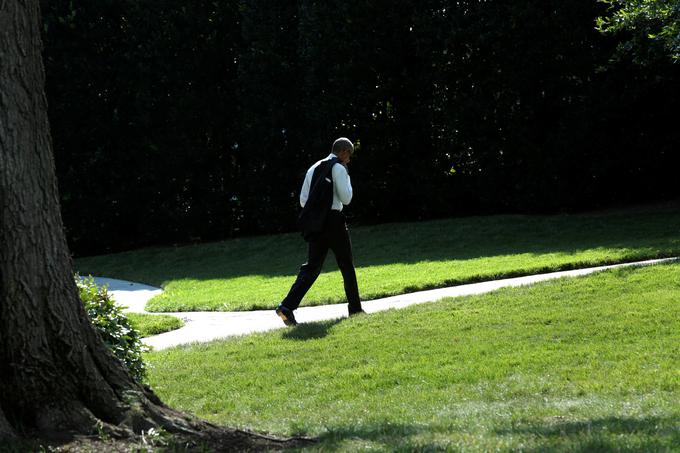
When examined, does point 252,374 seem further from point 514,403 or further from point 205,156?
point 205,156

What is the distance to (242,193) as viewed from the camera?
73.7 ft

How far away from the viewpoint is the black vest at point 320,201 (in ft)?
34.7

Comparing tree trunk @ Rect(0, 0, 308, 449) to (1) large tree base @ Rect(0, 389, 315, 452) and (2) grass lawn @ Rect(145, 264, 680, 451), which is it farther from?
(2) grass lawn @ Rect(145, 264, 680, 451)

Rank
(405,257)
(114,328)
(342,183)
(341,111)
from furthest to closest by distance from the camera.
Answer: (341,111), (405,257), (342,183), (114,328)

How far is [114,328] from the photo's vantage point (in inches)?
293

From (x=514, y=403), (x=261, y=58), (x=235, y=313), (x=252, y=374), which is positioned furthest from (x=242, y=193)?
(x=514, y=403)

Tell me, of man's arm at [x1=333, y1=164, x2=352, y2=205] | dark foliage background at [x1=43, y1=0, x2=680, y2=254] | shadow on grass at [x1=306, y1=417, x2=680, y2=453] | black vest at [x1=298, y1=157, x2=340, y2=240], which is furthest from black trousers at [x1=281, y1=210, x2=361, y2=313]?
dark foliage background at [x1=43, y1=0, x2=680, y2=254]

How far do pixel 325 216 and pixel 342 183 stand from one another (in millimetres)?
428

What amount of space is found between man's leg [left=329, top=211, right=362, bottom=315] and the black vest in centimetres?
15

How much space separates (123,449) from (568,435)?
95.1 inches

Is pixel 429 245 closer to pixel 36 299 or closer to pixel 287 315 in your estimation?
pixel 287 315

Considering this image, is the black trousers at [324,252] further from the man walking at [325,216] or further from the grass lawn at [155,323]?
the grass lawn at [155,323]

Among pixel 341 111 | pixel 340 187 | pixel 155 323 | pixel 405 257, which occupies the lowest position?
pixel 155 323

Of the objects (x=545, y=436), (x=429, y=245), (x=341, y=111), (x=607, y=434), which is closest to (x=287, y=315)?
(x=545, y=436)
